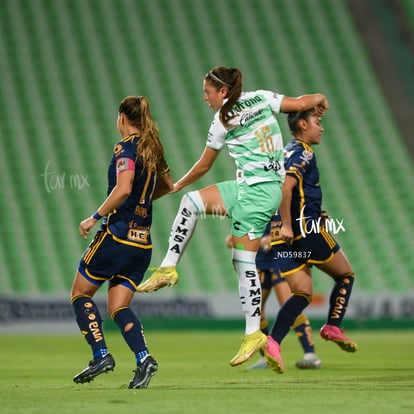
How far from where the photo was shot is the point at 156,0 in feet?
65.5

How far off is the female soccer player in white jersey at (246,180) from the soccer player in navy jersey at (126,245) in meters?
0.26

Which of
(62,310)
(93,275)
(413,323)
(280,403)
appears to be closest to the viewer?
(280,403)

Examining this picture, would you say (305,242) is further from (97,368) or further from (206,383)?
(97,368)

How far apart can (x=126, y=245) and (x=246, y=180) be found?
92 centimetres

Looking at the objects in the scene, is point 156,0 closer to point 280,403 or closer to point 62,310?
point 62,310

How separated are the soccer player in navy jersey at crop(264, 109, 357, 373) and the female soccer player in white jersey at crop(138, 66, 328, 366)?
86 centimetres

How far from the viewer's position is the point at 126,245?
6113mm

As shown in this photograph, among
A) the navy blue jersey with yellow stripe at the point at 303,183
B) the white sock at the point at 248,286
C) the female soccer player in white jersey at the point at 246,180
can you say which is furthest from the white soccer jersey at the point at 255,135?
the navy blue jersey with yellow stripe at the point at 303,183

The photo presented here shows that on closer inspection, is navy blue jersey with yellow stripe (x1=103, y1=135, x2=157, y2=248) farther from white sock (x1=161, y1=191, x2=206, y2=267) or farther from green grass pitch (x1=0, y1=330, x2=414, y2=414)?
green grass pitch (x1=0, y1=330, x2=414, y2=414)

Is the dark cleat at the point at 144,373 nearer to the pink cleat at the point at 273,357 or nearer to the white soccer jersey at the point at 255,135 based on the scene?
the pink cleat at the point at 273,357

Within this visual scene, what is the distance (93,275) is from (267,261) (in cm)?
292

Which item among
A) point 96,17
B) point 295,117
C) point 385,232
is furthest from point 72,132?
point 295,117

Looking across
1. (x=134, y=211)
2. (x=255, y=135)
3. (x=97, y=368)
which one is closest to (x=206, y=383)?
(x=97, y=368)

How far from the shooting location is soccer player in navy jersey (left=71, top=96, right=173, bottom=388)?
606 cm
